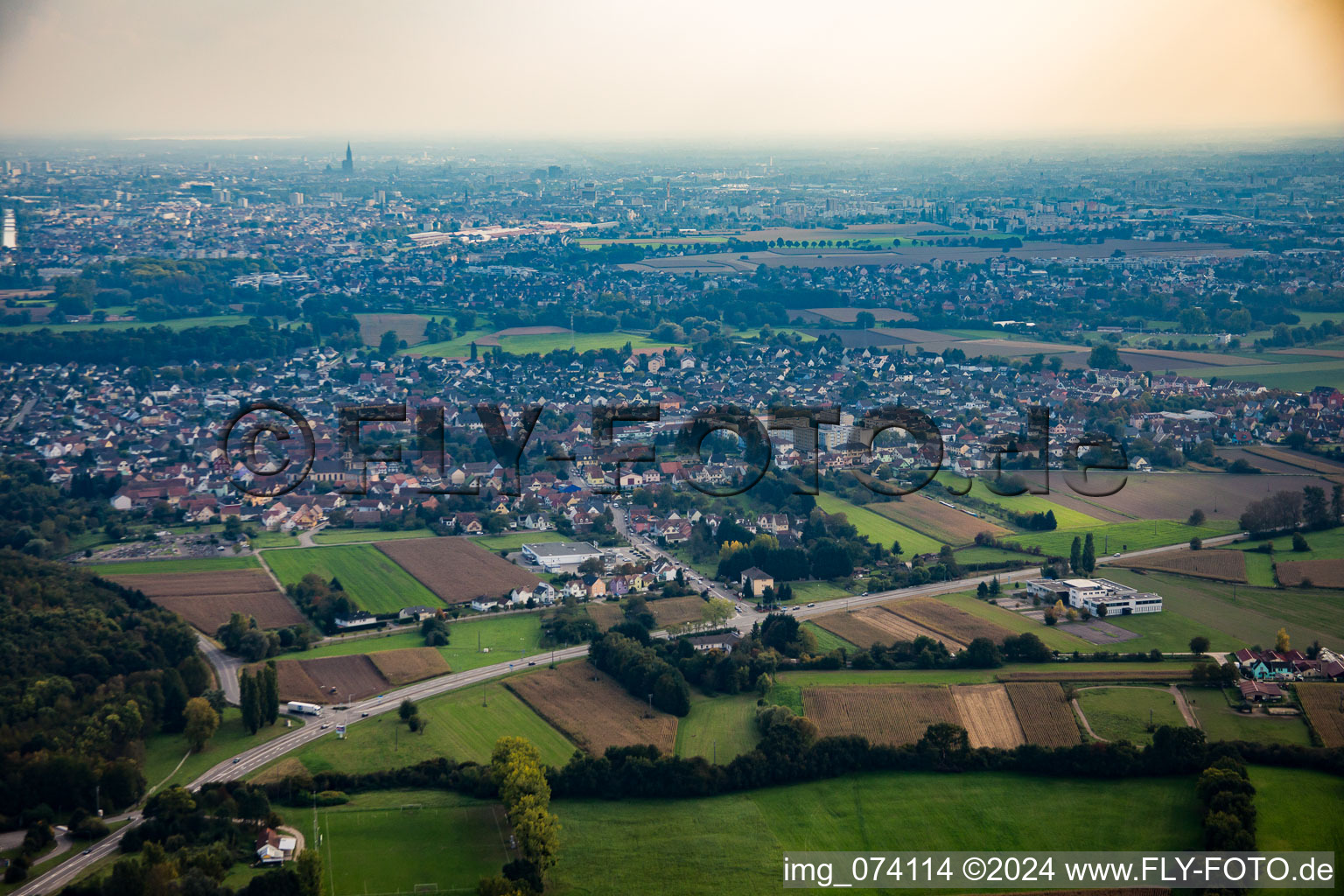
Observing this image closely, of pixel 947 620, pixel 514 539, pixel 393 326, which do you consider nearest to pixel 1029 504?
pixel 947 620

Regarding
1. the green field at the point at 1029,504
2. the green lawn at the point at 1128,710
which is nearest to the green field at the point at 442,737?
the green lawn at the point at 1128,710

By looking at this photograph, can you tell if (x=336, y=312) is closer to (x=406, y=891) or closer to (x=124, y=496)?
(x=124, y=496)

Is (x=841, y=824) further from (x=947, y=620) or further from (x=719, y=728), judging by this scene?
(x=947, y=620)

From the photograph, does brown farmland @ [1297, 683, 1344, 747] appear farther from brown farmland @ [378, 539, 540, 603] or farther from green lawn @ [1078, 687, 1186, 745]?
brown farmland @ [378, 539, 540, 603]

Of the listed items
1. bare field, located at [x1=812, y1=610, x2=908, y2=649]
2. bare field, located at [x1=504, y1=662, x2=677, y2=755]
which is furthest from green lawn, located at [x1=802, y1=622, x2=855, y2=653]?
bare field, located at [x1=504, y1=662, x2=677, y2=755]

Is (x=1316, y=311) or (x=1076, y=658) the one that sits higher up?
(x=1316, y=311)

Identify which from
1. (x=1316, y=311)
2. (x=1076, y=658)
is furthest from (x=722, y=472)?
(x=1316, y=311)

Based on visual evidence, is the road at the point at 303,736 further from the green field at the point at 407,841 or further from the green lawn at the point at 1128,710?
the green lawn at the point at 1128,710
